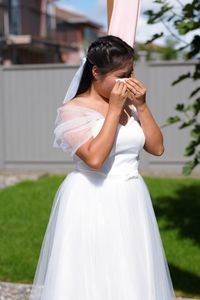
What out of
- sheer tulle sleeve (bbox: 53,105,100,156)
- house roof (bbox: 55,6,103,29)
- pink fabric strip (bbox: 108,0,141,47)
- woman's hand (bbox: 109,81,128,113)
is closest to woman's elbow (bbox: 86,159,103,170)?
sheer tulle sleeve (bbox: 53,105,100,156)

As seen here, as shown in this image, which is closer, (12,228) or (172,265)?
(172,265)

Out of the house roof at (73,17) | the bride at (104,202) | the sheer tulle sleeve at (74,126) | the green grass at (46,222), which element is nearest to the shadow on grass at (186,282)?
the green grass at (46,222)

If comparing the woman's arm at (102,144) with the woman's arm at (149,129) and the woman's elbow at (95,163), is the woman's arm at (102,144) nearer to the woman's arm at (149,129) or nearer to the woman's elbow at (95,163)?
the woman's elbow at (95,163)

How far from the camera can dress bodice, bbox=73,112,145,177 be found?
2.96 metres

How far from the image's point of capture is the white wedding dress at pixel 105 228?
2.99 metres

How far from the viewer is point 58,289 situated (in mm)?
3070

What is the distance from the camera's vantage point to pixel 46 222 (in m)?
7.70

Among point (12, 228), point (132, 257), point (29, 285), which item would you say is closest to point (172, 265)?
point (29, 285)

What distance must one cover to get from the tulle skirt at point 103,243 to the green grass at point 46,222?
225 centimetres

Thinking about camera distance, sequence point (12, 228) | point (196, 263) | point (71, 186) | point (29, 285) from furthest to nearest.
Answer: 1. point (12, 228)
2. point (196, 263)
3. point (29, 285)
4. point (71, 186)

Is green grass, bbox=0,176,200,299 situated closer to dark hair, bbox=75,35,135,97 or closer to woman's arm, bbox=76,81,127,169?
woman's arm, bbox=76,81,127,169

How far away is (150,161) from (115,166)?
29.4ft

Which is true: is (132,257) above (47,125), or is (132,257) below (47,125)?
above

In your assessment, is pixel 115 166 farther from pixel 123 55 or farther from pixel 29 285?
pixel 29 285
